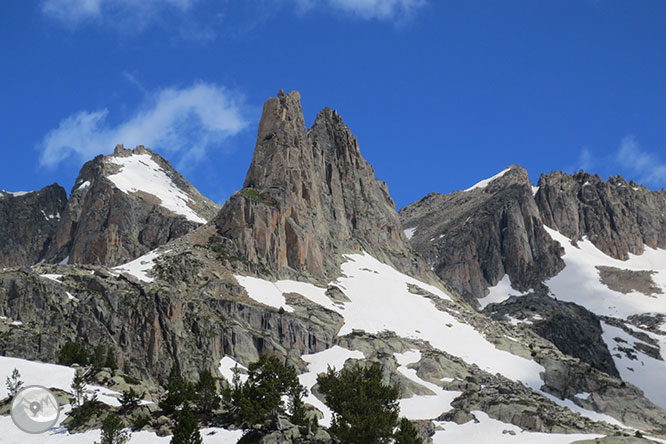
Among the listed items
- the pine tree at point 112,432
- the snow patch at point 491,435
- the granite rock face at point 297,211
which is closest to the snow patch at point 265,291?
the granite rock face at point 297,211

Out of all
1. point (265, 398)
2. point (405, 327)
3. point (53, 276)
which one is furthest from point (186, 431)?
point (405, 327)

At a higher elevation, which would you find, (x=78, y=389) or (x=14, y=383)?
(x=14, y=383)

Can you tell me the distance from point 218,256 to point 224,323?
27842mm

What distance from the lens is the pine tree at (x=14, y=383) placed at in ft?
154

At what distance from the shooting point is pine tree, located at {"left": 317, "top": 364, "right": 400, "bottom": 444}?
146 ft

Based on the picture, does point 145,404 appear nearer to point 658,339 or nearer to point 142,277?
point 142,277

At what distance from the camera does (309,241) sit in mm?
147375

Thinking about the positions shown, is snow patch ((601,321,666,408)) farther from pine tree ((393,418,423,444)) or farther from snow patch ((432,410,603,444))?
pine tree ((393,418,423,444))

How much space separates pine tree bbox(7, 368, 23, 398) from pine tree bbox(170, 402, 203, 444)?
41.8 ft

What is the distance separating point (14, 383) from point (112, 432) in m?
14.1

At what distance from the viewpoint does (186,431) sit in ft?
138

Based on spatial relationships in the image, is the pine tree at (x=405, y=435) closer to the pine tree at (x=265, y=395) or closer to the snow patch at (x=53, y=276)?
the pine tree at (x=265, y=395)

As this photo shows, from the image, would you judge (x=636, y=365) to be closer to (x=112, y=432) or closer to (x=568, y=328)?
(x=568, y=328)

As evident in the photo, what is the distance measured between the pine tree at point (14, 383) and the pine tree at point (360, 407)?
23517mm
